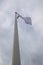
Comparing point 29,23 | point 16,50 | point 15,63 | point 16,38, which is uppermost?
point 29,23

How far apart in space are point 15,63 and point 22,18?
1375cm

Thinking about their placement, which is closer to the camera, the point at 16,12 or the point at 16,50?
the point at 16,50

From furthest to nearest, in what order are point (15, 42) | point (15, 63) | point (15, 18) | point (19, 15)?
point (19, 15) → point (15, 18) → point (15, 42) → point (15, 63)

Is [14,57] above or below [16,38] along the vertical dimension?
below

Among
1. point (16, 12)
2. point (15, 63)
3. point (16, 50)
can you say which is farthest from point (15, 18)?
point (15, 63)

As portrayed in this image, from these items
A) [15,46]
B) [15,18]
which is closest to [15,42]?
[15,46]

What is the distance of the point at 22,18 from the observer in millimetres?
34188

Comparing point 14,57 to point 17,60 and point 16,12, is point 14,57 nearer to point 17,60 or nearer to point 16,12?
point 17,60

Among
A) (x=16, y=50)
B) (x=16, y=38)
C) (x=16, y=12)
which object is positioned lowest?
(x=16, y=50)

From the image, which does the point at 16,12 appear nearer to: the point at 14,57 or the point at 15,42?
the point at 15,42

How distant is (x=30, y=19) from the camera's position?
34.2 m

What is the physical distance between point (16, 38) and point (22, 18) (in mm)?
9593

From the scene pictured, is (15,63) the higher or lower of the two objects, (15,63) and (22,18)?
the lower

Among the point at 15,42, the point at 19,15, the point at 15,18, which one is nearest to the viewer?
the point at 15,42
